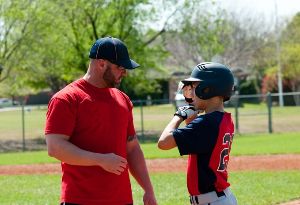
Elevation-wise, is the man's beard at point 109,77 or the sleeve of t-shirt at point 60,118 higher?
the man's beard at point 109,77

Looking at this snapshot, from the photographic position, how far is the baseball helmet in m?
4.41

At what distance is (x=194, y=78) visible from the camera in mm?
4504

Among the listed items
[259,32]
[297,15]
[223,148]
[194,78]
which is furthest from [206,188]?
[297,15]

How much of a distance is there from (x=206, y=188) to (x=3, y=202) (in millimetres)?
6534

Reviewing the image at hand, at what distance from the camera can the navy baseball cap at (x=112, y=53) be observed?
417 cm

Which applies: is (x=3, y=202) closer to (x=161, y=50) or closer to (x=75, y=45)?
(x=75, y=45)

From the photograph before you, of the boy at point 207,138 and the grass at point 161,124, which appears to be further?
the grass at point 161,124

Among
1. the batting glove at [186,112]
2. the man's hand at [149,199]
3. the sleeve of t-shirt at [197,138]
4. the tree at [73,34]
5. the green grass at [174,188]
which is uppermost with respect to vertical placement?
the tree at [73,34]

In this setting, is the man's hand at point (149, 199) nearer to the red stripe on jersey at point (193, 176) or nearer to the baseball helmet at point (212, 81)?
the red stripe on jersey at point (193, 176)

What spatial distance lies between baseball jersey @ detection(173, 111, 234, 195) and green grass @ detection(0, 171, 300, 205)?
495cm

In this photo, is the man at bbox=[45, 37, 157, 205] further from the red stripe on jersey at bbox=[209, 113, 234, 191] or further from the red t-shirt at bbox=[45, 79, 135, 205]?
the red stripe on jersey at bbox=[209, 113, 234, 191]

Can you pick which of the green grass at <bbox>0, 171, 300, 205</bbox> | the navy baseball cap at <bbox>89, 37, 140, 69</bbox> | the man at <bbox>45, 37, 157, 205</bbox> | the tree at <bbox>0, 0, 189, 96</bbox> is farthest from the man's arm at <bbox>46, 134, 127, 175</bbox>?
the tree at <bbox>0, 0, 189, 96</bbox>

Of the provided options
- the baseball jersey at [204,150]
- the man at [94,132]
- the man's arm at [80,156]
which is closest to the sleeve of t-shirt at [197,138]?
the baseball jersey at [204,150]

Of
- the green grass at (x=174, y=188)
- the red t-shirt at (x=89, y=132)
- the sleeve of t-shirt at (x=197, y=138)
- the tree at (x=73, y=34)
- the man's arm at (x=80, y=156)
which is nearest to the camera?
the man's arm at (x=80, y=156)
